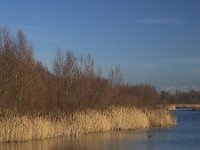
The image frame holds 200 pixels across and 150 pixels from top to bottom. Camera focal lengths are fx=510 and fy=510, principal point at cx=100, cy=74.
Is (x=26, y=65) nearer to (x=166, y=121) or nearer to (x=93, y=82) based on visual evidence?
(x=93, y=82)

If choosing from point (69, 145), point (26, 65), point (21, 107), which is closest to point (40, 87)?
point (26, 65)

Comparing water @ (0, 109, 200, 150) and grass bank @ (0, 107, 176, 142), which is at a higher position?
Result: grass bank @ (0, 107, 176, 142)

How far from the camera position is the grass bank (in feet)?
88.1

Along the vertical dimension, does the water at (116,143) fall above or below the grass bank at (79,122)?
below

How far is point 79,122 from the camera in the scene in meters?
32.2

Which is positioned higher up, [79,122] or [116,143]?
[79,122]

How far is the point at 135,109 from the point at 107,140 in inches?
409

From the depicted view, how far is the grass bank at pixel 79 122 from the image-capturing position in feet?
88.1

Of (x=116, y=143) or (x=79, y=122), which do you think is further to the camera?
(x=79, y=122)

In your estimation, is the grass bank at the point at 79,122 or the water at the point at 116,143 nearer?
the water at the point at 116,143

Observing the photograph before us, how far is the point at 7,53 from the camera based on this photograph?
33156 millimetres

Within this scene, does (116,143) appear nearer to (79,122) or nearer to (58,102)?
(79,122)

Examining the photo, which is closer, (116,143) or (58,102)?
(116,143)

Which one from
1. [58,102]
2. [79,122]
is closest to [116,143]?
[79,122]
